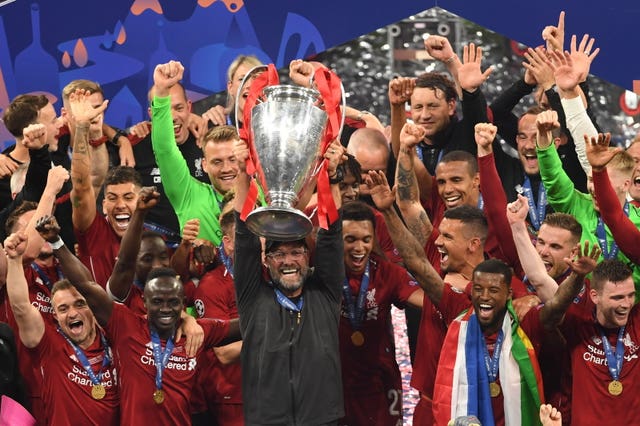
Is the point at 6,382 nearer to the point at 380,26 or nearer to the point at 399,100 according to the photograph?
the point at 399,100

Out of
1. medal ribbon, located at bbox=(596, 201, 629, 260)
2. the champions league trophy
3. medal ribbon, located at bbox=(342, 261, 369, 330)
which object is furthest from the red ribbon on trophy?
medal ribbon, located at bbox=(596, 201, 629, 260)

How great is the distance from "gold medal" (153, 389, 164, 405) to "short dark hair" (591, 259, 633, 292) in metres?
1.86

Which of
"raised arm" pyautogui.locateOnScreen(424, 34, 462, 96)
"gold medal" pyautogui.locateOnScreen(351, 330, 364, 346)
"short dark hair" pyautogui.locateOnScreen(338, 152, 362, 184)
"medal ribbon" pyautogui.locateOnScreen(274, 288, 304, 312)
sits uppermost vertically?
"raised arm" pyautogui.locateOnScreen(424, 34, 462, 96)

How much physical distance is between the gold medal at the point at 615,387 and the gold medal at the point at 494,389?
0.46 metres

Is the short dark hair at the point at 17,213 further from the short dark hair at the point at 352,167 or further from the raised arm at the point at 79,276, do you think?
the short dark hair at the point at 352,167

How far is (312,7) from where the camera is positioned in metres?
8.34

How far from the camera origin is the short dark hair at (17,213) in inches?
244

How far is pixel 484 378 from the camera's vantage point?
18.4 ft

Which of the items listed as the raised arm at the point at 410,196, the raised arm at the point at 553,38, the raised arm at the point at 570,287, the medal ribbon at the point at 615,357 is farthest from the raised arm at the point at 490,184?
the raised arm at the point at 553,38

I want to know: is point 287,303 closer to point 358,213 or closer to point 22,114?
point 358,213

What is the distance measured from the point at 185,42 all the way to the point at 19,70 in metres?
1.06

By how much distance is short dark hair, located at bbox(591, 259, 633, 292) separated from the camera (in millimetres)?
5539

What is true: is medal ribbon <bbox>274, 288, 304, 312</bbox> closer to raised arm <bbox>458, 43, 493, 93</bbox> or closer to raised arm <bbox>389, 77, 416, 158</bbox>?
raised arm <bbox>389, 77, 416, 158</bbox>

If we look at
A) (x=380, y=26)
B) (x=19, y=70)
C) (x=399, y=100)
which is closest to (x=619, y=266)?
(x=399, y=100)
